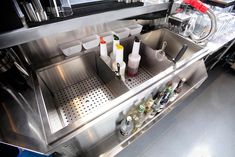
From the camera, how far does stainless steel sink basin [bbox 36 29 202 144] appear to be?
2.76 feet

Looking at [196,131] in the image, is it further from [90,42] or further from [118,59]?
[90,42]

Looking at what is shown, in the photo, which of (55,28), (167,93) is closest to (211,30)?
(167,93)

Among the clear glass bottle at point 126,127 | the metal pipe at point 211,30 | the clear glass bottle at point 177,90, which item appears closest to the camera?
the clear glass bottle at point 126,127

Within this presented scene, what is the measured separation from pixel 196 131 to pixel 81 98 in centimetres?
153

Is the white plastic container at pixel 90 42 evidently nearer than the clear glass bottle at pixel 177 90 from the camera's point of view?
Yes

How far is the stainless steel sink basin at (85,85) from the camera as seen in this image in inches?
33.1

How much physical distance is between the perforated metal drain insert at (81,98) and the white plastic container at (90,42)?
0.29 meters

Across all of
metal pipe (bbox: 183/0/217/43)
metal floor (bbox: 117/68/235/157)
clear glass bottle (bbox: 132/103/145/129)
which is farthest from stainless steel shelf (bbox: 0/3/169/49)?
metal floor (bbox: 117/68/235/157)

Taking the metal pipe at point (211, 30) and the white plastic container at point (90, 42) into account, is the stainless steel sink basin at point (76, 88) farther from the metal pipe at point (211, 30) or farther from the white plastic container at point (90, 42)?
the metal pipe at point (211, 30)

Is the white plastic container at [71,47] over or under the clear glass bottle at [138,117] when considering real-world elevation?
over

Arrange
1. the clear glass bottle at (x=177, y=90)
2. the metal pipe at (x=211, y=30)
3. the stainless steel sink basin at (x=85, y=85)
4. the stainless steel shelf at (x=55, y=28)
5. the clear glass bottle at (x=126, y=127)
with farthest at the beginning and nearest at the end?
the clear glass bottle at (x=177, y=90), the metal pipe at (x=211, y=30), the clear glass bottle at (x=126, y=127), the stainless steel sink basin at (x=85, y=85), the stainless steel shelf at (x=55, y=28)

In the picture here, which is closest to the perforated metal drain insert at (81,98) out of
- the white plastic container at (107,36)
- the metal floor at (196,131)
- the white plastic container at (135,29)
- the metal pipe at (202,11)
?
the white plastic container at (107,36)

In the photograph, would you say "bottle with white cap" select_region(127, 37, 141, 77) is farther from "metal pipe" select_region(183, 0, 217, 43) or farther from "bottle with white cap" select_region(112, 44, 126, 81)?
"metal pipe" select_region(183, 0, 217, 43)

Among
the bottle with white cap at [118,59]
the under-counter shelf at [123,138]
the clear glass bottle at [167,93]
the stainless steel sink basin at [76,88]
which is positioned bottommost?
the under-counter shelf at [123,138]
